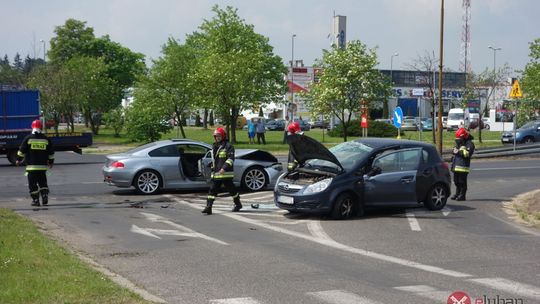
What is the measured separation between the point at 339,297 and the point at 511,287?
199 cm

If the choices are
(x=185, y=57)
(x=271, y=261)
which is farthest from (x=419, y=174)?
(x=185, y=57)

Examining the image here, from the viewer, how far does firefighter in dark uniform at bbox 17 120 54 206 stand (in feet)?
48.2

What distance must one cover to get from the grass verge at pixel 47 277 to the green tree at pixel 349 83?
3264 cm

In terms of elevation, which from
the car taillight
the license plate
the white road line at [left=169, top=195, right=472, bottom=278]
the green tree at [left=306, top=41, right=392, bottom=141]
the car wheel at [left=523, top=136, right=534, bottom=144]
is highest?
the green tree at [left=306, top=41, right=392, bottom=141]

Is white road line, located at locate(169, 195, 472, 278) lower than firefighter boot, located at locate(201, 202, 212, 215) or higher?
lower

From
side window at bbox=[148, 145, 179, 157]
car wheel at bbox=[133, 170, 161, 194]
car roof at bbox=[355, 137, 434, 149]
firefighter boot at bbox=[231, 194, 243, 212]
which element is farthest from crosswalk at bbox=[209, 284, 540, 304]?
side window at bbox=[148, 145, 179, 157]

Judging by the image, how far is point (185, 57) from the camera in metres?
51.5

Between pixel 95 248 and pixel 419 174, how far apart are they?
271 inches

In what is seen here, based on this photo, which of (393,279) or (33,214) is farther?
(33,214)

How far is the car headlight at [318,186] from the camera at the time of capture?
1291 cm

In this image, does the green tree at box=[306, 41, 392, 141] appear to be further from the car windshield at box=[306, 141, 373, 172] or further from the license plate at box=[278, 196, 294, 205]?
the license plate at box=[278, 196, 294, 205]

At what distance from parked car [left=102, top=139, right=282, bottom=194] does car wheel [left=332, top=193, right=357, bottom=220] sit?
458 centimetres

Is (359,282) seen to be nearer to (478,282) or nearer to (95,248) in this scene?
(478,282)

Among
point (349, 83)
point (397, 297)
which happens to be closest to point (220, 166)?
point (397, 297)
